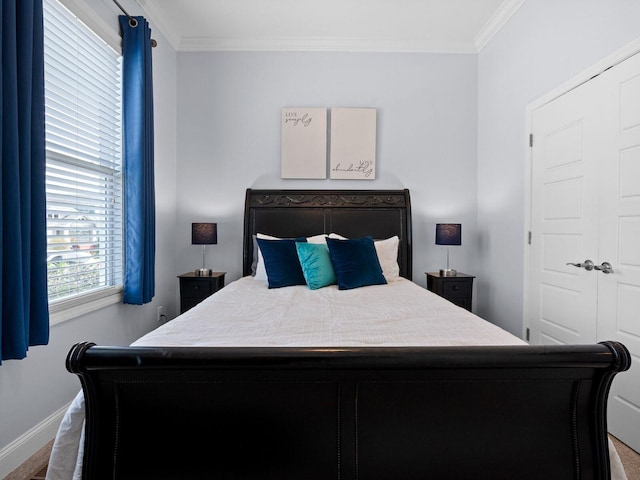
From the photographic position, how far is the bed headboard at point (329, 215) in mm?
3479

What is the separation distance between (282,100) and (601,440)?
11.3 feet

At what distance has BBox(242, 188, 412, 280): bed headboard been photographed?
3.48m

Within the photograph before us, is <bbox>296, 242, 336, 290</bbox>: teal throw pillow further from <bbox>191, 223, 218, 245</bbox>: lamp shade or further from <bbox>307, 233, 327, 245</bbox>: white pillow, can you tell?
<bbox>191, 223, 218, 245</bbox>: lamp shade

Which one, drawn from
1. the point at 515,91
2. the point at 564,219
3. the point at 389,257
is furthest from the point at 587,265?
A: the point at 515,91

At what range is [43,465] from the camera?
5.68 feet

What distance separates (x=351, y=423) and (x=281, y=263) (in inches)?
72.5

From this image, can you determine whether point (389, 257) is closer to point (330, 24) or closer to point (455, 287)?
point (455, 287)

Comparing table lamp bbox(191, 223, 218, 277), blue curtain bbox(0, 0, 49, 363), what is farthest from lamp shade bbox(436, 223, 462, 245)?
blue curtain bbox(0, 0, 49, 363)

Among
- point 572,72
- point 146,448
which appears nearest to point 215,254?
point 146,448

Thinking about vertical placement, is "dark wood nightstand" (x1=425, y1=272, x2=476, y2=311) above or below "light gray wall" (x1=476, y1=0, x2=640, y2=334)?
below

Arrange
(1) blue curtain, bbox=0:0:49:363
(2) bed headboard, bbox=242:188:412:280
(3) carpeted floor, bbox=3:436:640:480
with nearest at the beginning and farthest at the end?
(1) blue curtain, bbox=0:0:49:363, (3) carpeted floor, bbox=3:436:640:480, (2) bed headboard, bbox=242:188:412:280

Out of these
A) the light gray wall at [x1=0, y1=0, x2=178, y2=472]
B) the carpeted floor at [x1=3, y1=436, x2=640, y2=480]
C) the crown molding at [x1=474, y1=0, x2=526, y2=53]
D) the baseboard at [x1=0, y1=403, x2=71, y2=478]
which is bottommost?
the carpeted floor at [x1=3, y1=436, x2=640, y2=480]

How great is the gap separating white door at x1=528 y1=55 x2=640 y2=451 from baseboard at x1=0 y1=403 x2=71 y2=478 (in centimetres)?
306

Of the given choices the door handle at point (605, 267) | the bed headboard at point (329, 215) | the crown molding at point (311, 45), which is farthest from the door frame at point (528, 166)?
the crown molding at point (311, 45)
